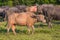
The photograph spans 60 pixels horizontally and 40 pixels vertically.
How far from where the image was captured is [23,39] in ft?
44.3

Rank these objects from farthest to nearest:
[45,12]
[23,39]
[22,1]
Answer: [22,1]
[45,12]
[23,39]

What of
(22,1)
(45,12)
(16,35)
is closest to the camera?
(16,35)

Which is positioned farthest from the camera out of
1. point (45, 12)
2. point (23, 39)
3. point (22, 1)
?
point (22, 1)

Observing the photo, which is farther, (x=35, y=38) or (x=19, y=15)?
(x=19, y=15)

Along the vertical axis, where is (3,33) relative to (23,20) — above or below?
below

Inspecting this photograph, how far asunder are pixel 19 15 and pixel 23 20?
0.44m

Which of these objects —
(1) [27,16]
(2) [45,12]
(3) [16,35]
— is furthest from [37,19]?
(2) [45,12]

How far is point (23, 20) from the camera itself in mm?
15211

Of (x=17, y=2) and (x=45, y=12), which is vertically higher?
(x=45, y=12)

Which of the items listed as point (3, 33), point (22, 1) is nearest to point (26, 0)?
point (22, 1)

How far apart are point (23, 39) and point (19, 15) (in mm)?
2334

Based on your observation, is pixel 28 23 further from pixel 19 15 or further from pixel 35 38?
pixel 35 38

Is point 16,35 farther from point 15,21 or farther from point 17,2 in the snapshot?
point 17,2

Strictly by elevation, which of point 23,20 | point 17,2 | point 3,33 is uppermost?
point 23,20
